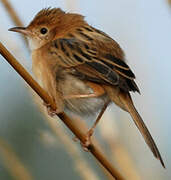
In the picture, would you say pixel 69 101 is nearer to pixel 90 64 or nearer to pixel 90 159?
pixel 90 64

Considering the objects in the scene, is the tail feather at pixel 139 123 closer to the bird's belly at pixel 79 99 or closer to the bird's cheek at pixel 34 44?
the bird's belly at pixel 79 99

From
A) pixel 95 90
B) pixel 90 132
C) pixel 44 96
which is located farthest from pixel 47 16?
pixel 44 96

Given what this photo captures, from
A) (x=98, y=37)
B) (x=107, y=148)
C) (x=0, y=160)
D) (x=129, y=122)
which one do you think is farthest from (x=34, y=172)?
(x=98, y=37)

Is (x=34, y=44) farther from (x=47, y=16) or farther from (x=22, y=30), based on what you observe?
(x=47, y=16)

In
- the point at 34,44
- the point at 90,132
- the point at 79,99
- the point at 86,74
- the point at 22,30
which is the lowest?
the point at 90,132

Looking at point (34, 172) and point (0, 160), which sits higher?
point (0, 160)

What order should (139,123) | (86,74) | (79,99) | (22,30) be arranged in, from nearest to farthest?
(139,123) < (86,74) < (79,99) < (22,30)

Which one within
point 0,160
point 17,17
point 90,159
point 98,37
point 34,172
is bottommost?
point 90,159

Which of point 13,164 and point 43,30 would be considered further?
point 43,30

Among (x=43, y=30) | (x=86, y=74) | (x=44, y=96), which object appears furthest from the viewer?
(x=43, y=30)
